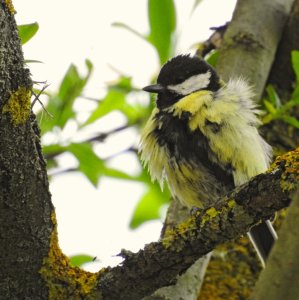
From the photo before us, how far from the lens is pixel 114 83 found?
3654 mm

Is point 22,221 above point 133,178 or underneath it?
underneath

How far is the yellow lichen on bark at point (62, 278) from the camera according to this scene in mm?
2125

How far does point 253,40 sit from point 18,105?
6.64ft

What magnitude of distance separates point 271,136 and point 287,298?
2712 mm

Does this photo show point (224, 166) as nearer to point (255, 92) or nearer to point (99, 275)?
point (255, 92)

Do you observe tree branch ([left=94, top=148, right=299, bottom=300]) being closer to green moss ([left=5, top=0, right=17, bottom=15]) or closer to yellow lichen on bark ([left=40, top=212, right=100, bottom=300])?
yellow lichen on bark ([left=40, top=212, right=100, bottom=300])

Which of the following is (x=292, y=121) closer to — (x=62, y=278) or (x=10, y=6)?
(x=62, y=278)

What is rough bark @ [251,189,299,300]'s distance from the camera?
3.68 feet

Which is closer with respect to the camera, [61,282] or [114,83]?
[61,282]

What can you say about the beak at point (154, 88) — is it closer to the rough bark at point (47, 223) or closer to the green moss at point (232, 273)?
the green moss at point (232, 273)

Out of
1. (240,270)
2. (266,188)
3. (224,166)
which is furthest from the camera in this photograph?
(240,270)

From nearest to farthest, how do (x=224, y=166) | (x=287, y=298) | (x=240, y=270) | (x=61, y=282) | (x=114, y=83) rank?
(x=287, y=298)
(x=61, y=282)
(x=224, y=166)
(x=240, y=270)
(x=114, y=83)

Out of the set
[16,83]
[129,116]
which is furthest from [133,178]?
[16,83]

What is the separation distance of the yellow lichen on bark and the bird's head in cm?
143
